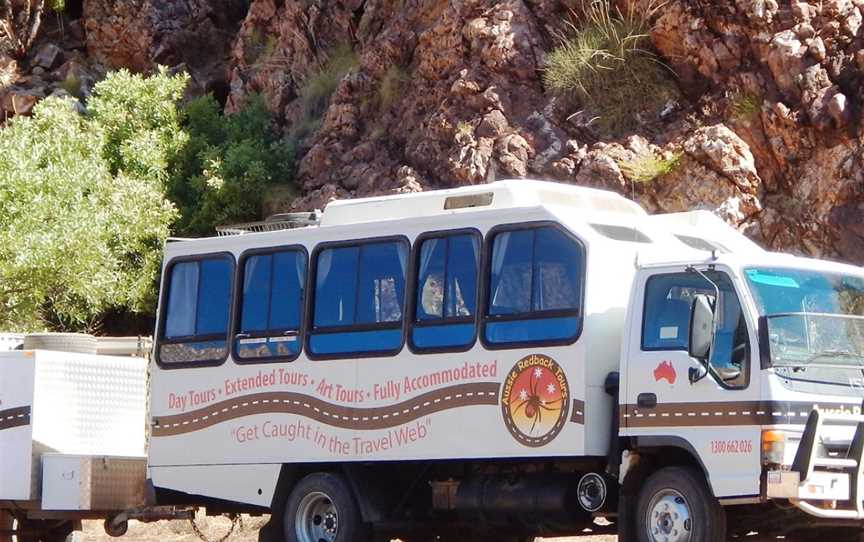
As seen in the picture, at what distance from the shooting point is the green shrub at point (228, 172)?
2444 cm

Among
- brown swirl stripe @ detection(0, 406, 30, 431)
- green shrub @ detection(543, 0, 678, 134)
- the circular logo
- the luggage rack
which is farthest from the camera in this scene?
green shrub @ detection(543, 0, 678, 134)

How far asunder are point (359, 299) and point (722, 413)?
3870 mm

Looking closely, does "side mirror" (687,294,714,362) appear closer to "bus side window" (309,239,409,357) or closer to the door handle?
the door handle

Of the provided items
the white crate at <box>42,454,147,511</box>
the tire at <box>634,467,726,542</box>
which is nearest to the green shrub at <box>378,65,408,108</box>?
the white crate at <box>42,454,147,511</box>

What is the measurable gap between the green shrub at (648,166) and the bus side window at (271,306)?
709 centimetres

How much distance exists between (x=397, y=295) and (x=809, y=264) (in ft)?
12.1

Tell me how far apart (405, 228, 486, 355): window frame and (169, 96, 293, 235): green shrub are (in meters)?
11.4

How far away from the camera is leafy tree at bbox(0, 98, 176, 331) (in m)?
22.3

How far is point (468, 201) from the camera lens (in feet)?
44.2

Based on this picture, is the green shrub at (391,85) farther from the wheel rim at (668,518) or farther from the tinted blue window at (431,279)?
the wheel rim at (668,518)

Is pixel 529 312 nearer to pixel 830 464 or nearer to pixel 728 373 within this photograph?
pixel 728 373

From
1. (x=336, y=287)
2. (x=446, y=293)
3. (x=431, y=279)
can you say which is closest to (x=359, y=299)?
(x=336, y=287)

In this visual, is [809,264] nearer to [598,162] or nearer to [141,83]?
[598,162]

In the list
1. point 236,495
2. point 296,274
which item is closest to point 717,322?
point 296,274
